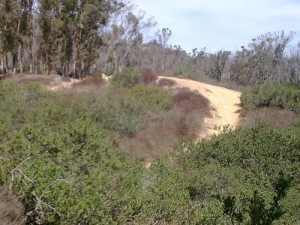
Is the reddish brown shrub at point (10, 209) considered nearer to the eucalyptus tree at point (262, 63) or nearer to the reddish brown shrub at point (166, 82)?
the reddish brown shrub at point (166, 82)

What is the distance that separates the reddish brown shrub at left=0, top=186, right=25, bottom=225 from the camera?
4.49 metres

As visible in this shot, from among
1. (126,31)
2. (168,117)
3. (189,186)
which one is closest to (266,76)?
(126,31)

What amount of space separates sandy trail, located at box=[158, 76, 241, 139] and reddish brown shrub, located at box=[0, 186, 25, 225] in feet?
50.8

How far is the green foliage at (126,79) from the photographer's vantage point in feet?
86.2

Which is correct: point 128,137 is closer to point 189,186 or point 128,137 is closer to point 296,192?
point 189,186

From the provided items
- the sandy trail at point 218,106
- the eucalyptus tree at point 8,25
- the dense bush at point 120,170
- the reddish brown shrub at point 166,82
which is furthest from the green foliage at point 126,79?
the eucalyptus tree at point 8,25

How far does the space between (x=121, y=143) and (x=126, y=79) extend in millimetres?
10603

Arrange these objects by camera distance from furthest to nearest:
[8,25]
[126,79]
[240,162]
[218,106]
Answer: [8,25]
[126,79]
[218,106]
[240,162]

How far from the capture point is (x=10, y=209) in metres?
4.69

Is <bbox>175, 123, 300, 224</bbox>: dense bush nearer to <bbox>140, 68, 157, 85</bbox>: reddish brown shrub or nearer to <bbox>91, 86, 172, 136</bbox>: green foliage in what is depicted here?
<bbox>91, 86, 172, 136</bbox>: green foliage

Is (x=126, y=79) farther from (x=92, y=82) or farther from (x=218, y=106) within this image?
(x=218, y=106)

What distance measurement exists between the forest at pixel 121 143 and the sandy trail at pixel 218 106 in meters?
0.63

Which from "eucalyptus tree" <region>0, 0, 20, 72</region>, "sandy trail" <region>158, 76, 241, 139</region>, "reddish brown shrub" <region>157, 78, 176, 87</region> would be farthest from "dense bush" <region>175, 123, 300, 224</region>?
"eucalyptus tree" <region>0, 0, 20, 72</region>

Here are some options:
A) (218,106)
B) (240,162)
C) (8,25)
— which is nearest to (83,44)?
(8,25)
